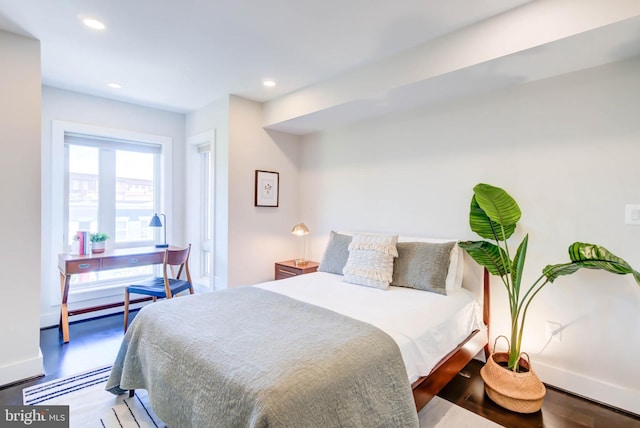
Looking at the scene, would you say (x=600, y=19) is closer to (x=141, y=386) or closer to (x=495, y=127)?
(x=495, y=127)

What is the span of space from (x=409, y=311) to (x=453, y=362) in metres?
0.46

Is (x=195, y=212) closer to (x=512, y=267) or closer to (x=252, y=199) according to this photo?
(x=252, y=199)

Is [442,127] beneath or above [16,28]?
beneath

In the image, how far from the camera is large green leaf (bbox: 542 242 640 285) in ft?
5.65

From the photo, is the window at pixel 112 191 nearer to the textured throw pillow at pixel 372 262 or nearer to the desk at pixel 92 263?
the desk at pixel 92 263

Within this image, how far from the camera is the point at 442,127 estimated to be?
2846 millimetres

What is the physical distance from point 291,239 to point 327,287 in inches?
62.7

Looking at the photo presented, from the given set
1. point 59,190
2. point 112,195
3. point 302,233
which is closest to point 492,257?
point 302,233

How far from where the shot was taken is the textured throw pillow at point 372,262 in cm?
256

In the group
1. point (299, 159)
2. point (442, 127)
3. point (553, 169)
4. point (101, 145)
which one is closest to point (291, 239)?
point (299, 159)

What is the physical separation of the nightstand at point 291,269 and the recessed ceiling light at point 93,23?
265 centimetres

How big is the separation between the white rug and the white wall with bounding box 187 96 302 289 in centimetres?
144

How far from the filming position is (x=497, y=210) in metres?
2.21

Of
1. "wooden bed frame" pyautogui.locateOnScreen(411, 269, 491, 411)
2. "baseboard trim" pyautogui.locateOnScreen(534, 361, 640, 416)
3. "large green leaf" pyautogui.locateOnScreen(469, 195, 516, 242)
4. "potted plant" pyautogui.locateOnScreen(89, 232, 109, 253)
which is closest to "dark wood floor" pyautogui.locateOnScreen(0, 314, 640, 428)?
"baseboard trim" pyautogui.locateOnScreen(534, 361, 640, 416)
